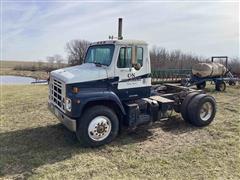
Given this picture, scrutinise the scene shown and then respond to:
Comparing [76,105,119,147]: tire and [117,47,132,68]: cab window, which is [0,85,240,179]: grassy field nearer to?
[76,105,119,147]: tire

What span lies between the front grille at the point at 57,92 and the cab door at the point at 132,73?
1246mm

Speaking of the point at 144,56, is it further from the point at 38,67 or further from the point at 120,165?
the point at 38,67

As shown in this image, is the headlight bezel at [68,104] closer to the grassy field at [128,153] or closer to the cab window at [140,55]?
the grassy field at [128,153]

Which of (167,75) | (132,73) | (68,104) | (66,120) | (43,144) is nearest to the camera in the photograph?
(68,104)

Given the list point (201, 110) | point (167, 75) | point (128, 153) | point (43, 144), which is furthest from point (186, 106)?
point (167, 75)

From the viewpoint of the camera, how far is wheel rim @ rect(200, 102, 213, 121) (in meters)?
7.46

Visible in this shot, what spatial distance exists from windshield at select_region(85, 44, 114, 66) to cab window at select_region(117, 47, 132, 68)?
0.21m

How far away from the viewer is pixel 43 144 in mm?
5805

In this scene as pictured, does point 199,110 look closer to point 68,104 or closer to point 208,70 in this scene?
point 68,104

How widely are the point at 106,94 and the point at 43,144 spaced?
178cm

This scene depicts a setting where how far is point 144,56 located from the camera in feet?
20.7

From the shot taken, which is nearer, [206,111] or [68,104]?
[68,104]

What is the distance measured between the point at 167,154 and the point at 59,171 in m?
2.15

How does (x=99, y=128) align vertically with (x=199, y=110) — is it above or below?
below
